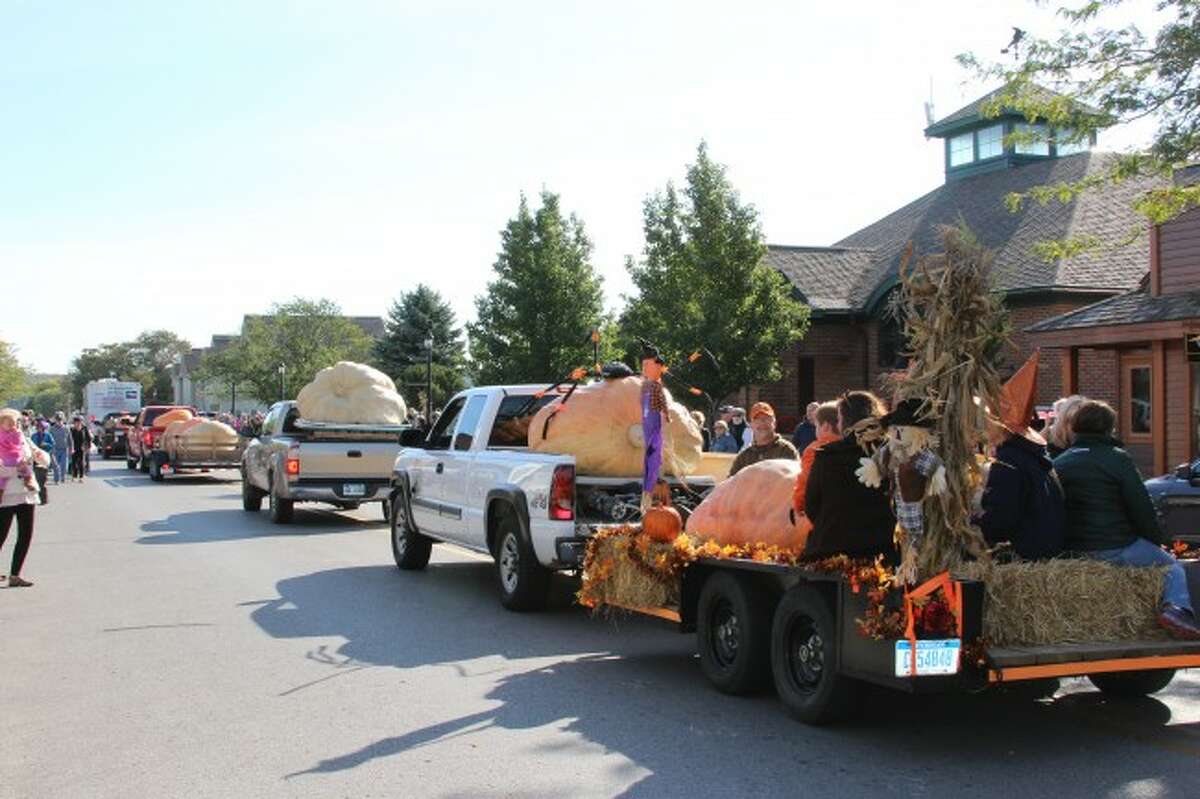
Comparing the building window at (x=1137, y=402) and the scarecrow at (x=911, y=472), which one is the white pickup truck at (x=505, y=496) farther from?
the building window at (x=1137, y=402)

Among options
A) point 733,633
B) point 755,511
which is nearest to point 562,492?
point 755,511

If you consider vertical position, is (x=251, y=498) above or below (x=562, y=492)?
below

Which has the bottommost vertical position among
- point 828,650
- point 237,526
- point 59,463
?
point 237,526

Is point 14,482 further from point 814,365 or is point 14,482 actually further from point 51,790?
point 814,365

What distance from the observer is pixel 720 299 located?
2709 centimetres

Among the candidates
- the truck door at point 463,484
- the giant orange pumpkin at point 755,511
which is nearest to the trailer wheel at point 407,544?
the truck door at point 463,484

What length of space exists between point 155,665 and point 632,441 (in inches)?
157

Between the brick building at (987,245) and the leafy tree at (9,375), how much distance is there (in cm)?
5856

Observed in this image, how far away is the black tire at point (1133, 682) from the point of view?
6.92 metres

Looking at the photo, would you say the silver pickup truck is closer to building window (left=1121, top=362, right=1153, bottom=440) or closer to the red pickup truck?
building window (left=1121, top=362, right=1153, bottom=440)

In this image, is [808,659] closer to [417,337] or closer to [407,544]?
[407,544]

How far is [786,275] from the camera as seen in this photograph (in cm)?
3209

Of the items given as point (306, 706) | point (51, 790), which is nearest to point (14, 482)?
point (306, 706)

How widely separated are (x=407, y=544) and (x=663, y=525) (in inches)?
218
